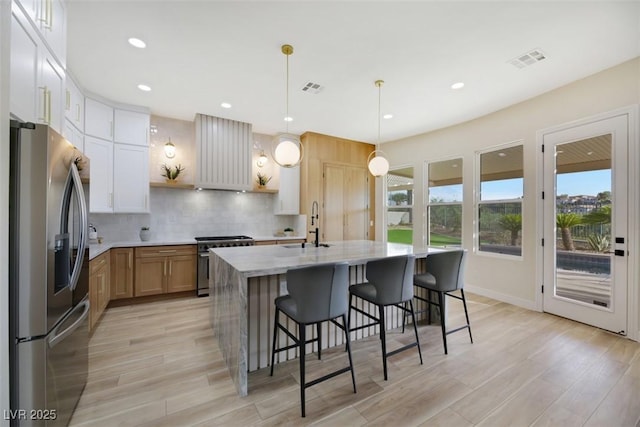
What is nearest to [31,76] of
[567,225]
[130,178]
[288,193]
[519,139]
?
[130,178]

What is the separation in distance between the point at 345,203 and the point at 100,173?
4062mm

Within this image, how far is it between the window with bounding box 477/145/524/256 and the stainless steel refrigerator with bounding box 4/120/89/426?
4.93m

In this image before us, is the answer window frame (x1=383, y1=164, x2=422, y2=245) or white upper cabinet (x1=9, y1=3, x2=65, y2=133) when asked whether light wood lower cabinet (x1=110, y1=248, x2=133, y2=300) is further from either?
window frame (x1=383, y1=164, x2=422, y2=245)

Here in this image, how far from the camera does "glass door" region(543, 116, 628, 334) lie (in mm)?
2826

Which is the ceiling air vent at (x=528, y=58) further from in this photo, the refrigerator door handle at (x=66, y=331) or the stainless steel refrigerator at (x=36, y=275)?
the refrigerator door handle at (x=66, y=331)

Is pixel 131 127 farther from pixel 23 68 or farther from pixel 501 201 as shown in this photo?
pixel 501 201

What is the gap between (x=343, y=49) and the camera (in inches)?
101

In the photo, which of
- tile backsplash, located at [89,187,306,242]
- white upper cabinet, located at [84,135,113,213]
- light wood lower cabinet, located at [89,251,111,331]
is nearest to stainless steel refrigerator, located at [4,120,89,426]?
light wood lower cabinet, located at [89,251,111,331]

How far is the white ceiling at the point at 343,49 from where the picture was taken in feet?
6.86

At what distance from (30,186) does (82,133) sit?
2.75m

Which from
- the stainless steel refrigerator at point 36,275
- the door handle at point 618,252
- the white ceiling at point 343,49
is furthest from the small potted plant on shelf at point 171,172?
the door handle at point 618,252

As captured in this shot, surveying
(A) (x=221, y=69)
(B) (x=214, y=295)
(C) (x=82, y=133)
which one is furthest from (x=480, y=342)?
(C) (x=82, y=133)

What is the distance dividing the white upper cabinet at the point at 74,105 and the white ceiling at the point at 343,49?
0.50 feet

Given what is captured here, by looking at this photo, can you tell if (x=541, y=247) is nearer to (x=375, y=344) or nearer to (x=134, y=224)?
(x=375, y=344)
